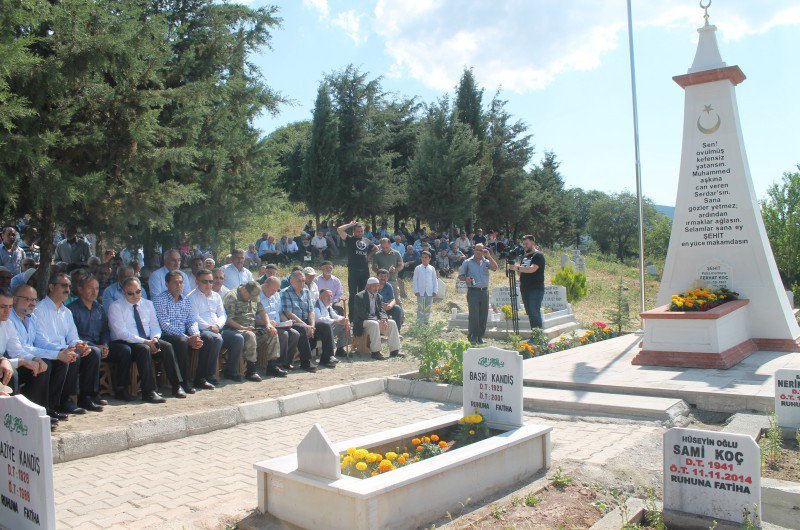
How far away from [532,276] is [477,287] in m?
1.02

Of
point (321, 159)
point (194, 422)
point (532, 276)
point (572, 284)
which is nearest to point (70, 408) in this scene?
point (194, 422)

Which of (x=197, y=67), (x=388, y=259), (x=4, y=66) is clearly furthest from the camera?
(x=388, y=259)

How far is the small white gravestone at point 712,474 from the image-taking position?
3877 millimetres

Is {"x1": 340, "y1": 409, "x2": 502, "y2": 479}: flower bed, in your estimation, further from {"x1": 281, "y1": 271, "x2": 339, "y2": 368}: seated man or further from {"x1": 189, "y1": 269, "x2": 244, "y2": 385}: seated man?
{"x1": 281, "y1": 271, "x2": 339, "y2": 368}: seated man

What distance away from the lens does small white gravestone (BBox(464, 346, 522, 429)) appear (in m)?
5.46

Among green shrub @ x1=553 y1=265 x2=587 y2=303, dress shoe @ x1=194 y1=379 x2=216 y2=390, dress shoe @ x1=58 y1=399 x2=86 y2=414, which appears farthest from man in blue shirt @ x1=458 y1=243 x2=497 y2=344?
dress shoe @ x1=58 y1=399 x2=86 y2=414

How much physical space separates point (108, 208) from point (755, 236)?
958 cm

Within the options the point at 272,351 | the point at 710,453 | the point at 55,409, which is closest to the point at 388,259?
the point at 272,351

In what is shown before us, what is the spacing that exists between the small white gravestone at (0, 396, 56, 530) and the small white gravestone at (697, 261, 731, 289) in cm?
983

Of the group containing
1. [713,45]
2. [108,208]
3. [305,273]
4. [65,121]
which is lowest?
[305,273]

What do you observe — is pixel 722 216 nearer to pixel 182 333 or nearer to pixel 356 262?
pixel 356 262

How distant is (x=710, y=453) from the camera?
159 inches

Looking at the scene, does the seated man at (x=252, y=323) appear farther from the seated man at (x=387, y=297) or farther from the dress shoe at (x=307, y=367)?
the seated man at (x=387, y=297)

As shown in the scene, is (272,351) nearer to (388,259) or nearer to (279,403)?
(279,403)
